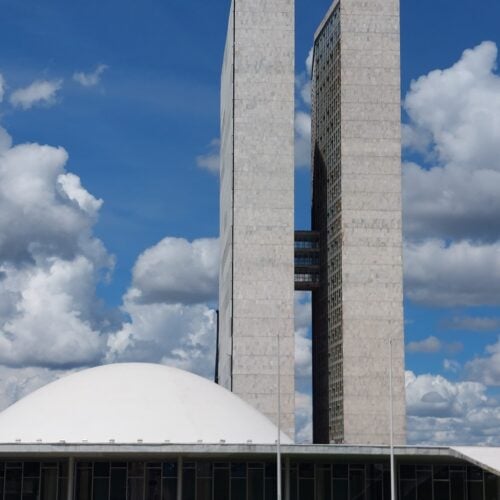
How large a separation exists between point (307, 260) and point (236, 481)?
258 feet

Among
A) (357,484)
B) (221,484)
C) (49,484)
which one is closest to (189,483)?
(221,484)

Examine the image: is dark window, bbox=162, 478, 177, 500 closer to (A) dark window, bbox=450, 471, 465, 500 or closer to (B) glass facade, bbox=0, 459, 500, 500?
(B) glass facade, bbox=0, 459, 500, 500

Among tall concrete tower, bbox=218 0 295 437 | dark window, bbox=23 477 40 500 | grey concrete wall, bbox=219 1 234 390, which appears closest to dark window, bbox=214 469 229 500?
dark window, bbox=23 477 40 500

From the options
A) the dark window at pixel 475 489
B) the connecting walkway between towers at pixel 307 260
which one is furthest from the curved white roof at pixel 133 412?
the connecting walkway between towers at pixel 307 260

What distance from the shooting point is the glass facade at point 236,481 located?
7556cm

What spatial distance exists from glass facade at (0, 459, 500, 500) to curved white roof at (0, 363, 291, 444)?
6.45 feet

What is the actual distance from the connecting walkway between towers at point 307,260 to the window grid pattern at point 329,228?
1610mm

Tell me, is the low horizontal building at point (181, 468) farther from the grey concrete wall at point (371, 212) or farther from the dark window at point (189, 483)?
the grey concrete wall at point (371, 212)

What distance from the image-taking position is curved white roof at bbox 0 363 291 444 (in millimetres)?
77000

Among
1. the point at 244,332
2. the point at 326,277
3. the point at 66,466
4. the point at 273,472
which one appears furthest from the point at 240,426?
the point at 326,277

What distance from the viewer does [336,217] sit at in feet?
470

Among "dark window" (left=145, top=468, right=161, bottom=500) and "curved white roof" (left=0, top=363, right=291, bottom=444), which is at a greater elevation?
"curved white roof" (left=0, top=363, right=291, bottom=444)

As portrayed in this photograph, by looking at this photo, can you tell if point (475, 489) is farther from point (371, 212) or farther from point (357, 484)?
point (371, 212)

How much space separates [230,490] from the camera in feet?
250
